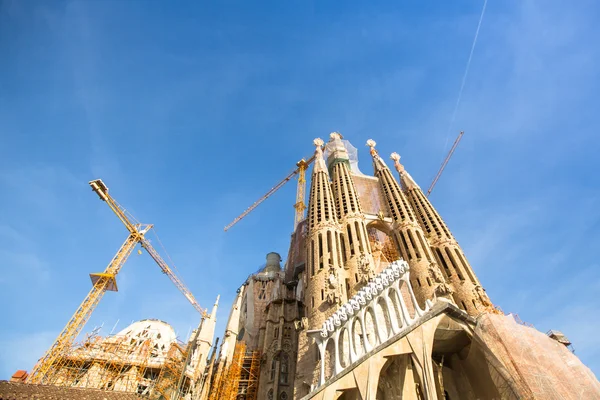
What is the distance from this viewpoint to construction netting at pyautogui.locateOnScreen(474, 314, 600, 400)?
13953 mm

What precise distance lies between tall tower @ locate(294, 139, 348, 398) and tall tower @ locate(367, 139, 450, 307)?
5830mm

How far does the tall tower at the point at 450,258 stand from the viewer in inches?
966

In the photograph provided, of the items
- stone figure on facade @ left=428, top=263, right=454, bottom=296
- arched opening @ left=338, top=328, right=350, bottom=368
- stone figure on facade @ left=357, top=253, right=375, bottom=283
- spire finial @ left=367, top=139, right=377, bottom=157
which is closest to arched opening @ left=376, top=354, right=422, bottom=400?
A: arched opening @ left=338, top=328, right=350, bottom=368

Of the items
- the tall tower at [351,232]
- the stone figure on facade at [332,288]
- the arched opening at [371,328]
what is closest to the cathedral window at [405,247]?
the tall tower at [351,232]

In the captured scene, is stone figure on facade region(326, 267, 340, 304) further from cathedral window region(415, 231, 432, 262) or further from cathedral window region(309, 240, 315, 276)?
cathedral window region(415, 231, 432, 262)

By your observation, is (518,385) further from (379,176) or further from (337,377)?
(379,176)

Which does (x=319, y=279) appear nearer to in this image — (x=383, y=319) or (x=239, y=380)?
(x=383, y=319)

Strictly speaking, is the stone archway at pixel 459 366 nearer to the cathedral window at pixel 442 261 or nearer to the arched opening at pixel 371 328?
the arched opening at pixel 371 328

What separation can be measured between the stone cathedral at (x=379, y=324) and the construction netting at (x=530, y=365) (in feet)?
0.16

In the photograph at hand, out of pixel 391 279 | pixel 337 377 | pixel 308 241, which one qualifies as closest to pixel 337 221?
pixel 308 241

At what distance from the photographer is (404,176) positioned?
42969 millimetres

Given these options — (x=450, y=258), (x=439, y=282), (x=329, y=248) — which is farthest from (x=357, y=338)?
(x=450, y=258)

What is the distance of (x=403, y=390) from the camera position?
16.8 m

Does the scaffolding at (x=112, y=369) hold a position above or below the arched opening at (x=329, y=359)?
above
